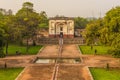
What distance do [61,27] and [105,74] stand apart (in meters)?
39.7

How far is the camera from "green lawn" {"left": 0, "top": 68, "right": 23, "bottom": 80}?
23.9 metres

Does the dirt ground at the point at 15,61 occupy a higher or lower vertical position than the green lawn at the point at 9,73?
higher

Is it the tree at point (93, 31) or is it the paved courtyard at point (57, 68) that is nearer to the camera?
the paved courtyard at point (57, 68)

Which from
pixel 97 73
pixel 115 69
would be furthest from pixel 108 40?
pixel 97 73

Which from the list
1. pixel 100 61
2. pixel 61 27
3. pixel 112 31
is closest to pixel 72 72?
pixel 100 61

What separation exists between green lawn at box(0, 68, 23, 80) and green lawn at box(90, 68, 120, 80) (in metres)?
6.77

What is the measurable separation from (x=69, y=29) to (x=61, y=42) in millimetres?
8733

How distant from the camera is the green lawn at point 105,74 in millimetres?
23794

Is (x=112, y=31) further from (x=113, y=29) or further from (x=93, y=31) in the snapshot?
(x=93, y=31)

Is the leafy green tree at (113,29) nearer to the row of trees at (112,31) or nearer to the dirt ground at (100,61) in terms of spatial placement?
the row of trees at (112,31)

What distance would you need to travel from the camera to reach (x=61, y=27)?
64.2 meters

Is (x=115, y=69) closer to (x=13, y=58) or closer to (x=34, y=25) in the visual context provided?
(x=13, y=58)

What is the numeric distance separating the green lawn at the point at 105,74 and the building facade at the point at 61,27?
3637cm

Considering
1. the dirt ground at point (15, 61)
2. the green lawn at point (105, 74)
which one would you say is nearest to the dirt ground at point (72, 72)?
the green lawn at point (105, 74)
